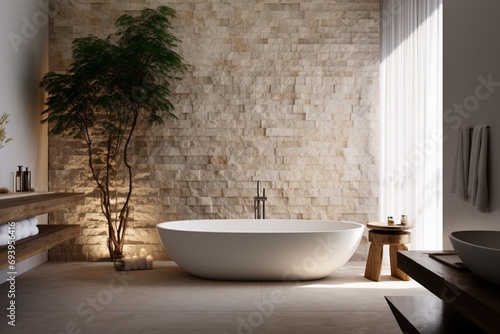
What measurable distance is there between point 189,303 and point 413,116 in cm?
263

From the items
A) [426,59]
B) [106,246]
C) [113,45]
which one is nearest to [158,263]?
[106,246]

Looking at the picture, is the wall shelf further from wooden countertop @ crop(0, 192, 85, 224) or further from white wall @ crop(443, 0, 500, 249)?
white wall @ crop(443, 0, 500, 249)

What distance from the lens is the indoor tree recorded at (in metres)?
5.80

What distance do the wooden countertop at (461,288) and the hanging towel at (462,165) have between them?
2.98ft

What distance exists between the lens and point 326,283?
5109 millimetres

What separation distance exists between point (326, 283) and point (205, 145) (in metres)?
2.19

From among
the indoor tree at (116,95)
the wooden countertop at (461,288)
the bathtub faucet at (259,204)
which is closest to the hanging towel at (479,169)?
the wooden countertop at (461,288)

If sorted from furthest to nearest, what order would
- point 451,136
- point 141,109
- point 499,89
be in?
point 141,109 < point 451,136 < point 499,89

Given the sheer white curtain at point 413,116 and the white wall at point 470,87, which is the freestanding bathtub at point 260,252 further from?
the white wall at point 470,87

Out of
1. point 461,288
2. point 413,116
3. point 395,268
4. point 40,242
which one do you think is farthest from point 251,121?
point 461,288

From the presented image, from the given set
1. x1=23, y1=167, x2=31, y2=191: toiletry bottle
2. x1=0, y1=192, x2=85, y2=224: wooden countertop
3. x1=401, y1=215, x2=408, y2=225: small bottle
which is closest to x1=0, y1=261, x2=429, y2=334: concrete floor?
x1=401, y1=215, x2=408, y2=225: small bottle

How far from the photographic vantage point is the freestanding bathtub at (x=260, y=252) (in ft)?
15.9

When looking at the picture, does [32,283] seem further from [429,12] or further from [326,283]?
[429,12]

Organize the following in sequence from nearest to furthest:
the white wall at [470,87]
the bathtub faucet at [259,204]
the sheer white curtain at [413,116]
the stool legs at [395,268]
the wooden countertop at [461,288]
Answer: the wooden countertop at [461,288] < the white wall at [470,87] < the sheer white curtain at [413,116] < the stool legs at [395,268] < the bathtub faucet at [259,204]
